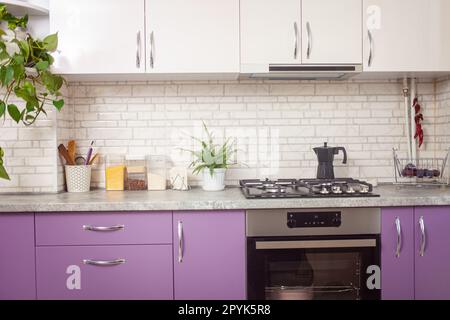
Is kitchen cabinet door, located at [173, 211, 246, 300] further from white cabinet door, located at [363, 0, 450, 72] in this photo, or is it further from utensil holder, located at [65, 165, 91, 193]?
white cabinet door, located at [363, 0, 450, 72]

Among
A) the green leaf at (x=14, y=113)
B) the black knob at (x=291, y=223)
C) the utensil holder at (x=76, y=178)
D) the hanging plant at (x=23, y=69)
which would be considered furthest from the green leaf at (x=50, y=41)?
the black knob at (x=291, y=223)

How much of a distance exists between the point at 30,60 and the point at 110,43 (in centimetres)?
47

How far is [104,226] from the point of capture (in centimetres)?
231

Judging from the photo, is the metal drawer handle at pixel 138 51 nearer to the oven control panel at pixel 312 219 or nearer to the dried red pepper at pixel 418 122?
the oven control panel at pixel 312 219

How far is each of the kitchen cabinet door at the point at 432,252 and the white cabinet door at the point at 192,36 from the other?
4.62ft

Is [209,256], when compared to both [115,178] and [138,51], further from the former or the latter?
[138,51]

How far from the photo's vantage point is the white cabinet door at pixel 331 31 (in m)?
2.66

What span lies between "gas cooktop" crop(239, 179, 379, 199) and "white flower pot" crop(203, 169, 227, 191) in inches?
5.7

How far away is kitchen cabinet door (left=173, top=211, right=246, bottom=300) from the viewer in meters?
2.33

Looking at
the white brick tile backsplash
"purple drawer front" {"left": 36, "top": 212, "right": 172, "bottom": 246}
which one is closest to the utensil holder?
the white brick tile backsplash

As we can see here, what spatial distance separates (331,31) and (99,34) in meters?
1.42

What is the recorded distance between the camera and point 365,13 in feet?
8.75

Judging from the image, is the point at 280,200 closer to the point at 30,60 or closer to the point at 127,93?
the point at 127,93

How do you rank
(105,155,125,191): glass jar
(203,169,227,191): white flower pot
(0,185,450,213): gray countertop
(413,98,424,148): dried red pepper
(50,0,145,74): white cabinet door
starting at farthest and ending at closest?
(413,98,424,148): dried red pepper → (105,155,125,191): glass jar → (203,169,227,191): white flower pot → (50,0,145,74): white cabinet door → (0,185,450,213): gray countertop
